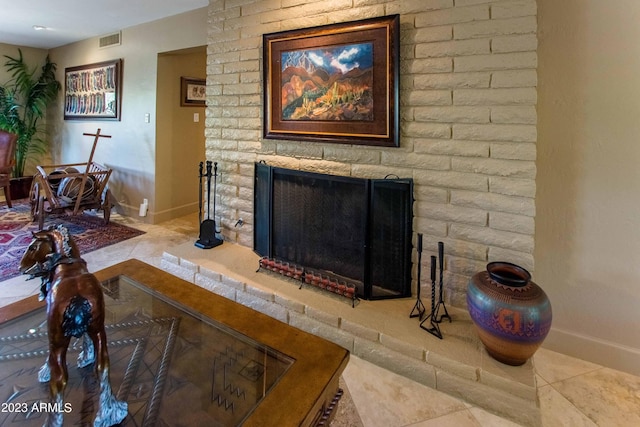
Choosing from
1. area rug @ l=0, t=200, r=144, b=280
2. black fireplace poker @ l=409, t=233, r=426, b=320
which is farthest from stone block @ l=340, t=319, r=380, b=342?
area rug @ l=0, t=200, r=144, b=280

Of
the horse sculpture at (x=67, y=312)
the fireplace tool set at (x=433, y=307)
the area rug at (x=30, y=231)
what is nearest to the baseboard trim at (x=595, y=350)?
the fireplace tool set at (x=433, y=307)

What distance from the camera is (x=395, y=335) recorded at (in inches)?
68.7

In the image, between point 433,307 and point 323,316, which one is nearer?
point 433,307

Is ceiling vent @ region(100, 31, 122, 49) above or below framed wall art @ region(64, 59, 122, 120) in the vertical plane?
above

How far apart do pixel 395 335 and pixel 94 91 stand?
509 centimetres

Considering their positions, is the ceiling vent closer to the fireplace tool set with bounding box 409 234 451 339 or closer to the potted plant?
the potted plant

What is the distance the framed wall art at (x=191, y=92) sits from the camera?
4.29 metres

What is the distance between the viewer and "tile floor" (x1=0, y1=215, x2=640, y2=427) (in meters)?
1.45

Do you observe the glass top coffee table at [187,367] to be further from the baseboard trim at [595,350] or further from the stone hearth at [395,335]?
the baseboard trim at [595,350]

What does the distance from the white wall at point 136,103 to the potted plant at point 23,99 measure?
781 millimetres

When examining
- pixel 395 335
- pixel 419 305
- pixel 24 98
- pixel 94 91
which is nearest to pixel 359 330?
pixel 395 335

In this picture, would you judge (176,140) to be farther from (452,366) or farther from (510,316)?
(510,316)

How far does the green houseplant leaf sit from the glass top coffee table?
5351mm

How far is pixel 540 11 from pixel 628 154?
2.78 ft
